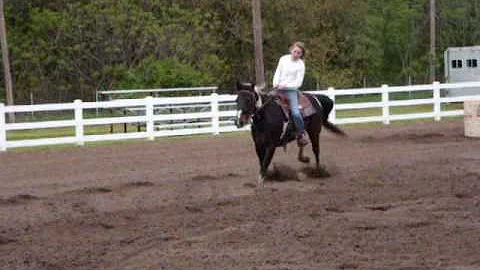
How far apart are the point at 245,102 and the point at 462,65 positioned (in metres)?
38.7

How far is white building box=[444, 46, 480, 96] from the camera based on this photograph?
51.7 m

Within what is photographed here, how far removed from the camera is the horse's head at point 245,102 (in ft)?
51.9

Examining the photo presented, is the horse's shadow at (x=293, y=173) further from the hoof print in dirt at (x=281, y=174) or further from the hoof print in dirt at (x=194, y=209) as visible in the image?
the hoof print in dirt at (x=194, y=209)

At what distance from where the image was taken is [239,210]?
13.2 metres

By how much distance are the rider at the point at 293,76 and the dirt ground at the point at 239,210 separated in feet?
3.27

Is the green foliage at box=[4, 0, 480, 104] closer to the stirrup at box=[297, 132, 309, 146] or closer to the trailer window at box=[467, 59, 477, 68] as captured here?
the trailer window at box=[467, 59, 477, 68]

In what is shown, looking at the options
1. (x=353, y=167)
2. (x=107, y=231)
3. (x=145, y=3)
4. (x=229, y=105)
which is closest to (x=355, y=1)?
(x=145, y=3)

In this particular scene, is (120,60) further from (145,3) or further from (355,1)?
(355,1)

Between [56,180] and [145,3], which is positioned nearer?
[56,180]

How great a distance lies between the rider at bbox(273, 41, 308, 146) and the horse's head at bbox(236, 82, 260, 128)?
742 mm

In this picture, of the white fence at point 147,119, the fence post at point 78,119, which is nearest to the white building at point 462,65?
the white fence at point 147,119

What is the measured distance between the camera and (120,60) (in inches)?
1961

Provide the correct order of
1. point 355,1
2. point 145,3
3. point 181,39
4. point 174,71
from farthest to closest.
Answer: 1. point 355,1
2. point 145,3
3. point 181,39
4. point 174,71

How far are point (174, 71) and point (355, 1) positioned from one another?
21.2 metres
